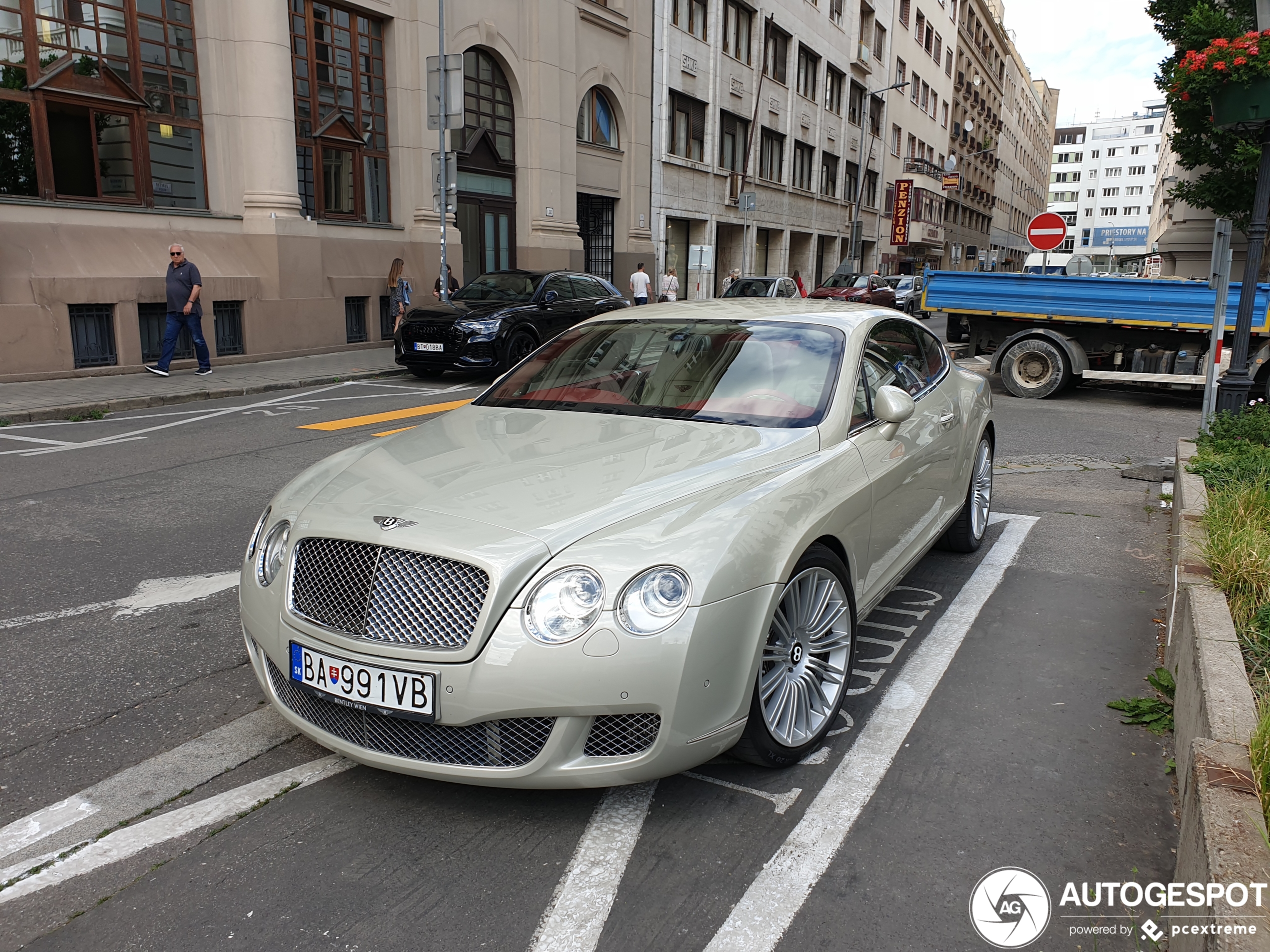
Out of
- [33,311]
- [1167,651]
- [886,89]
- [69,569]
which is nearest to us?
[1167,651]

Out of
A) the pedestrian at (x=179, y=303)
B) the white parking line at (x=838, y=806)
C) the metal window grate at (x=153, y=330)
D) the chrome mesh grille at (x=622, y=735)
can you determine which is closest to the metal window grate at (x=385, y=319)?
the metal window grate at (x=153, y=330)

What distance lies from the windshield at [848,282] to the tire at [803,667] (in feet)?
104

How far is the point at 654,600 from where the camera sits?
8.82 ft

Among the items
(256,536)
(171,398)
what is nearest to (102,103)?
(171,398)

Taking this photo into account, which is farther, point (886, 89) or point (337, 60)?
point (886, 89)

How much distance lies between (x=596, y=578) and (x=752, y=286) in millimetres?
24848

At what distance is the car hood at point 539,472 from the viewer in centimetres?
288

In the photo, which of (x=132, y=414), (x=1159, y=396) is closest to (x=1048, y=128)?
(x=1159, y=396)

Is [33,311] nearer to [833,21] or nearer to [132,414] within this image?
[132,414]

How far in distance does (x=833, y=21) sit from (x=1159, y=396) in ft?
116

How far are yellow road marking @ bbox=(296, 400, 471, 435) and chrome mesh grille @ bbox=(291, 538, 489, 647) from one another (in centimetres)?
735

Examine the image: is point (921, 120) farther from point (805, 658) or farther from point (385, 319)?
point (805, 658)

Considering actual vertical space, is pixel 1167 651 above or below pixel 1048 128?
below

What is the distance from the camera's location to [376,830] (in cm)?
287
